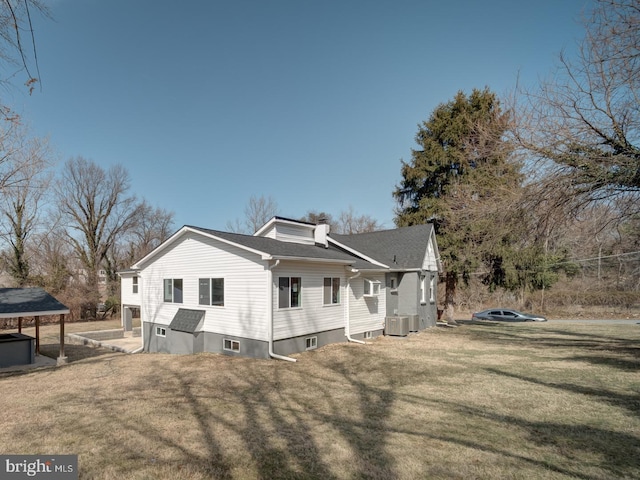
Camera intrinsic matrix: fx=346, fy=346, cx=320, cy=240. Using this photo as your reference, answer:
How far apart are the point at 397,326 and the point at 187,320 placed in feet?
29.9

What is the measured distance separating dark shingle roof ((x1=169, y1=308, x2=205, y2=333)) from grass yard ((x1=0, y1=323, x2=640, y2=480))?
5.93ft

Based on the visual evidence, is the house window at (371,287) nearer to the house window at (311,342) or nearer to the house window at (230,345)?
the house window at (311,342)

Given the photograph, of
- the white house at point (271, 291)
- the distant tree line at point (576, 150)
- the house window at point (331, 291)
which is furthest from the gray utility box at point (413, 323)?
the distant tree line at point (576, 150)

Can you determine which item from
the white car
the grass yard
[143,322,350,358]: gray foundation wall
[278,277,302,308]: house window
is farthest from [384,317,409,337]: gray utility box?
the white car

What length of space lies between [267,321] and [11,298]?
8.99m

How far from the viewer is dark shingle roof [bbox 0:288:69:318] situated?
1090 centimetres

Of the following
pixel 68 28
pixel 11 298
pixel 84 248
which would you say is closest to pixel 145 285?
pixel 11 298

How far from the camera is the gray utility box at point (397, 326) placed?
52.1 feet

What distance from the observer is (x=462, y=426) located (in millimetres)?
5559

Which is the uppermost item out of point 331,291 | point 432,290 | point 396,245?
point 396,245

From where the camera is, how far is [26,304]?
37.8 ft

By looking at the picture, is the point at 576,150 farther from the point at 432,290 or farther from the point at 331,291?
the point at 432,290

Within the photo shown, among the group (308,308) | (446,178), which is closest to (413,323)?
(308,308)

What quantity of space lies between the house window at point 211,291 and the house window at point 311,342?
3.33 meters
